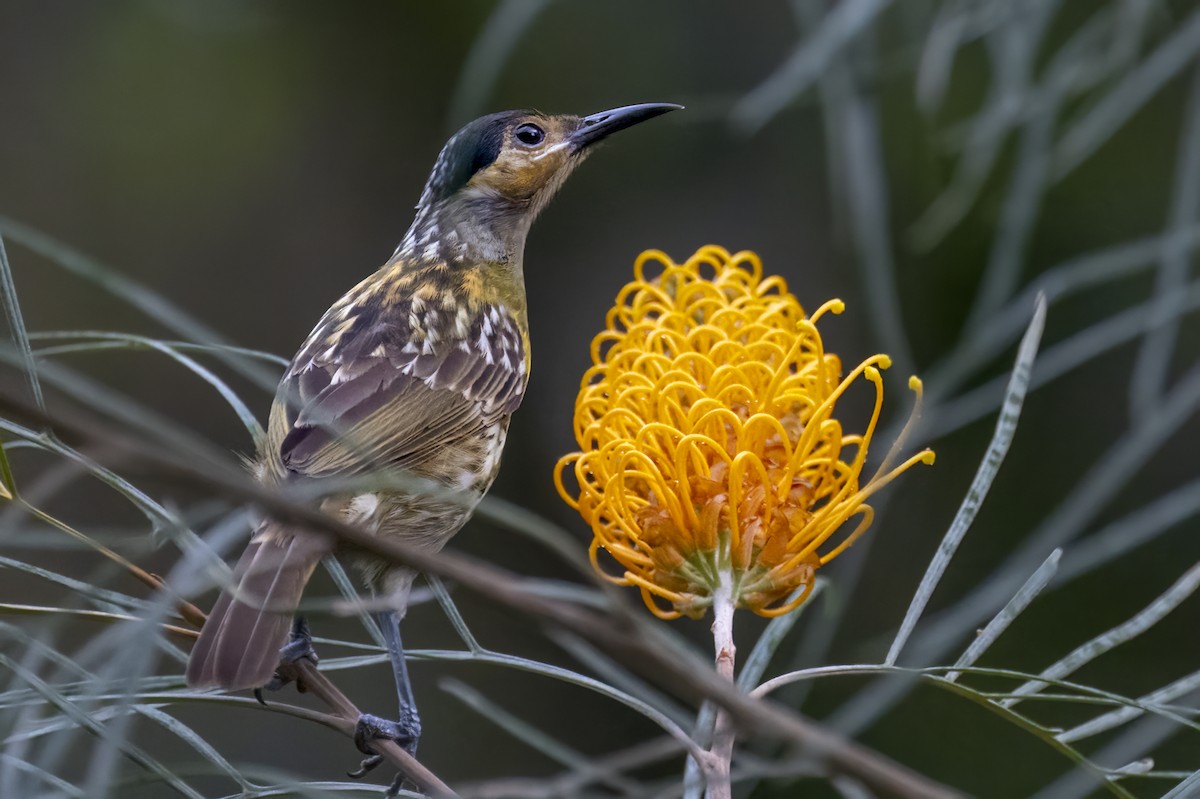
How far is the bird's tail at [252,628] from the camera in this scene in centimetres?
141

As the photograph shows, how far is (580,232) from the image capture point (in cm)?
533

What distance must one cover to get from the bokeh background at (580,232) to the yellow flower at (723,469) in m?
1.26

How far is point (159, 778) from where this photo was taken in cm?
114

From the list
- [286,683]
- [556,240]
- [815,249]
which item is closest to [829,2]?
[815,249]

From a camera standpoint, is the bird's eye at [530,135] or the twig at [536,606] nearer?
the twig at [536,606]

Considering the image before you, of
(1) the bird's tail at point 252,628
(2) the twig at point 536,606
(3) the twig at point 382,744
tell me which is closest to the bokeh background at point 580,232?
(1) the bird's tail at point 252,628

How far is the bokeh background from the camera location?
162 inches

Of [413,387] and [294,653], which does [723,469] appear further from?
[413,387]

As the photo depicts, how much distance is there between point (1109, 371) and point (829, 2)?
5.44 ft

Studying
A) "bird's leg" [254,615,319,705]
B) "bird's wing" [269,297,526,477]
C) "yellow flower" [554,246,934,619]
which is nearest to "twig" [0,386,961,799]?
"yellow flower" [554,246,934,619]

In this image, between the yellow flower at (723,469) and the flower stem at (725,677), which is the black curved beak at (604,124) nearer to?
the yellow flower at (723,469)

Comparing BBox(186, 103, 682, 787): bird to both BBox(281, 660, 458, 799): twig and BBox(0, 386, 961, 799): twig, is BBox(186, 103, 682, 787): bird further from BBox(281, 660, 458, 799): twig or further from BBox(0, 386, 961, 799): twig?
BBox(0, 386, 961, 799): twig

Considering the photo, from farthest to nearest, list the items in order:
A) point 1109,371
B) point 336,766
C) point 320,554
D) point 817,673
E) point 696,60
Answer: point 696,60
point 336,766
point 1109,371
point 320,554
point 817,673

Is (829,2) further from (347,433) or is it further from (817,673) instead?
(817,673)
